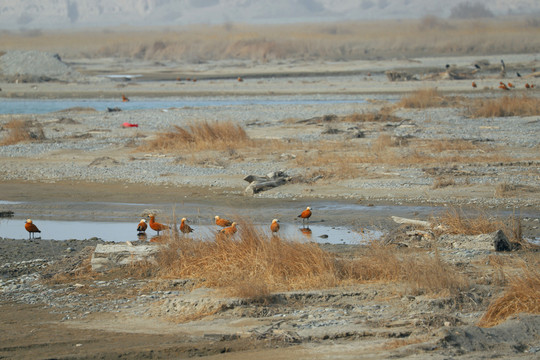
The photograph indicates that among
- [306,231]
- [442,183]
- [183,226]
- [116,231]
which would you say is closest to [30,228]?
[116,231]

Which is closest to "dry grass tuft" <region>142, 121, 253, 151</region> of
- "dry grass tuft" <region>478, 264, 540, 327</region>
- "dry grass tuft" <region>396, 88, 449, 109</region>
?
"dry grass tuft" <region>396, 88, 449, 109</region>

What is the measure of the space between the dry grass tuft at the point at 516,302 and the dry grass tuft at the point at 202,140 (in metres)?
14.2

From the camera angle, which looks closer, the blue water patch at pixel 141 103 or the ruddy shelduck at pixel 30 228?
the ruddy shelduck at pixel 30 228

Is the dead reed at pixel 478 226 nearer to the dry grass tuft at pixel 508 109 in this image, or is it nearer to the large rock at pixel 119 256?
the large rock at pixel 119 256

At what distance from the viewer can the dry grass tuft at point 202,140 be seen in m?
21.4

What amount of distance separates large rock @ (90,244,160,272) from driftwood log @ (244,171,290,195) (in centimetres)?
608

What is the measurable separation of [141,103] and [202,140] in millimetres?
20168

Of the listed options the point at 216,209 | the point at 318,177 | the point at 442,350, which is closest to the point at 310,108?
the point at 318,177

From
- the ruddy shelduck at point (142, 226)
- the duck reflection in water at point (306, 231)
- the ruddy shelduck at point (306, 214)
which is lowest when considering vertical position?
the duck reflection in water at point (306, 231)

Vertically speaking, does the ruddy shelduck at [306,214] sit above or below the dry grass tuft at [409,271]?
below

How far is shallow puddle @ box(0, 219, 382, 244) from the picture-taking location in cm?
1241

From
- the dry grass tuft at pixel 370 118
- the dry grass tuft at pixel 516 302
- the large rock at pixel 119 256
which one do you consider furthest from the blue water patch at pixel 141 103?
the dry grass tuft at pixel 516 302

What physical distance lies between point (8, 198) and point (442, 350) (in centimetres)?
1233

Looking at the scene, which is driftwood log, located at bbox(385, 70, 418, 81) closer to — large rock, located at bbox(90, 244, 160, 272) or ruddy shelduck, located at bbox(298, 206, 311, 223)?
ruddy shelduck, located at bbox(298, 206, 311, 223)
